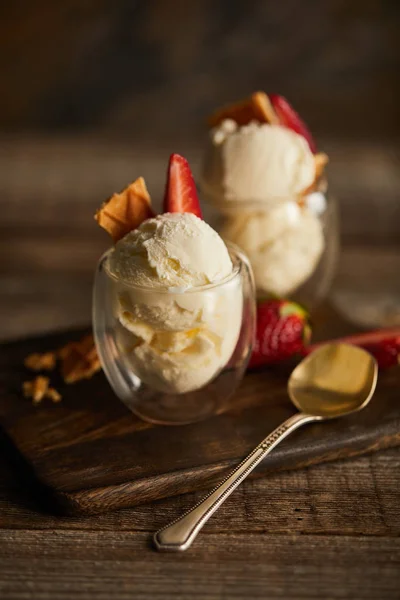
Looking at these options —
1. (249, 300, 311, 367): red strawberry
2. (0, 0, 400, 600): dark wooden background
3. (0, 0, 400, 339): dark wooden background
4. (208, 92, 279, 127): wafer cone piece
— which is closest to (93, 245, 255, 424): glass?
(249, 300, 311, 367): red strawberry

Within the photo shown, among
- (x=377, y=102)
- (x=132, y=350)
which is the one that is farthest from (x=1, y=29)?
(x=132, y=350)

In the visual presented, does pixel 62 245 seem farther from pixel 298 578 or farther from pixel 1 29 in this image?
pixel 298 578

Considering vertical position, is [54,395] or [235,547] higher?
[54,395]

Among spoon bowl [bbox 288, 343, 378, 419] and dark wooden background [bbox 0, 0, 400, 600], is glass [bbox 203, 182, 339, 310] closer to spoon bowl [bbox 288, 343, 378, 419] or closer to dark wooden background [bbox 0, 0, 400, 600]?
spoon bowl [bbox 288, 343, 378, 419]

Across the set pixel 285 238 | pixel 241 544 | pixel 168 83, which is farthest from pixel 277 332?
pixel 168 83

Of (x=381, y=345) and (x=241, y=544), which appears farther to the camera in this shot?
(x=381, y=345)

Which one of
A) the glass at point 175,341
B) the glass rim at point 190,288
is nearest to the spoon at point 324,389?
the glass at point 175,341

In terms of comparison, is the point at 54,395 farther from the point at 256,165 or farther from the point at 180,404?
the point at 256,165
